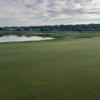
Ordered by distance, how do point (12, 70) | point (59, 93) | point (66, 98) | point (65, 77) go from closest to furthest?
point (66, 98) → point (59, 93) → point (65, 77) → point (12, 70)

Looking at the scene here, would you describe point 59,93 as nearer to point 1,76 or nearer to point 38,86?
point 38,86

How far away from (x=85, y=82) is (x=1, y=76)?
277cm

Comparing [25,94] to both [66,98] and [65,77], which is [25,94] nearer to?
[66,98]

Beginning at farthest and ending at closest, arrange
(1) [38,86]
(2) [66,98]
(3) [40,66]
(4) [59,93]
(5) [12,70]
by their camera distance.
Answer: (3) [40,66] → (5) [12,70] → (1) [38,86] → (4) [59,93] → (2) [66,98]

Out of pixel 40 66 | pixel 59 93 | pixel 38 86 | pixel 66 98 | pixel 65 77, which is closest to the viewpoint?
pixel 66 98

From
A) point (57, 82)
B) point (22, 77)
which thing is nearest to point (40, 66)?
point (22, 77)

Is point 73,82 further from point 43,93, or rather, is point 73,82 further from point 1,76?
point 1,76

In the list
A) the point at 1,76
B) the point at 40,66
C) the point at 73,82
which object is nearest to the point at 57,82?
the point at 73,82

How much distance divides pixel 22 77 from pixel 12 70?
3.81 feet

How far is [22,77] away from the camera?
23.0 ft

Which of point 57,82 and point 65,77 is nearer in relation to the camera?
point 57,82

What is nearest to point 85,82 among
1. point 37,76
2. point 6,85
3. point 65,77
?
point 65,77

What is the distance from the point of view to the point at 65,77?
22.7 ft

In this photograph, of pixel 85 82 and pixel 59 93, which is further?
pixel 85 82
